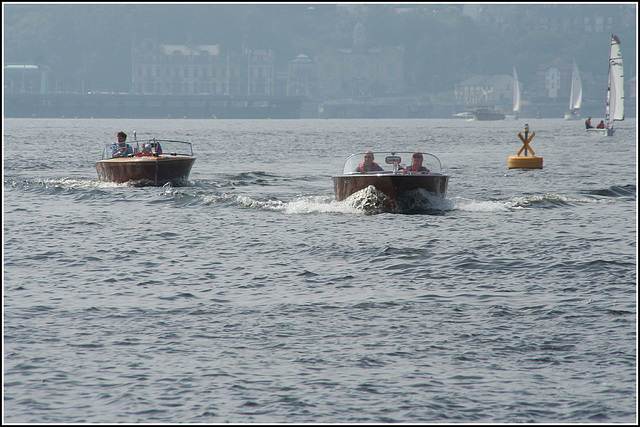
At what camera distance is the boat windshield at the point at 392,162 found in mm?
25188

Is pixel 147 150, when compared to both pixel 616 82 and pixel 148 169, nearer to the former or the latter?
pixel 148 169

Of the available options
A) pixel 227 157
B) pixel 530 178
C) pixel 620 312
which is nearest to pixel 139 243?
pixel 620 312

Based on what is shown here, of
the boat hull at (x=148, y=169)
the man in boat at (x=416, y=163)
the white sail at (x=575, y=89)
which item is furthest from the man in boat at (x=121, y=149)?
the white sail at (x=575, y=89)

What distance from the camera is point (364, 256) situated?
19797mm

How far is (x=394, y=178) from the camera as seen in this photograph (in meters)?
24.9

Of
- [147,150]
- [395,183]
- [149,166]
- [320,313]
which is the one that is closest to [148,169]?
[149,166]

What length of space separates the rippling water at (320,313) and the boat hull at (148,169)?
4391 millimetres

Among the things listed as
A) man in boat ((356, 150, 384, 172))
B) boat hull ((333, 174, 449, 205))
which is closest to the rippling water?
boat hull ((333, 174, 449, 205))

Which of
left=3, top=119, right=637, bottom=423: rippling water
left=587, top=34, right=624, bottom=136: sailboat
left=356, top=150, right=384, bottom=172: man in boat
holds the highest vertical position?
left=587, top=34, right=624, bottom=136: sailboat

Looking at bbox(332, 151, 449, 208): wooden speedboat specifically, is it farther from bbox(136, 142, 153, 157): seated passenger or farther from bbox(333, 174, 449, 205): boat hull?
bbox(136, 142, 153, 157): seated passenger

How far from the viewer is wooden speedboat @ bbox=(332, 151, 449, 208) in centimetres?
A: 2511

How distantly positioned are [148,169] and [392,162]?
10.7m

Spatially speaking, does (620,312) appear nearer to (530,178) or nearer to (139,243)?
(139,243)

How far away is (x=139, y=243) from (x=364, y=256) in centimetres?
521
